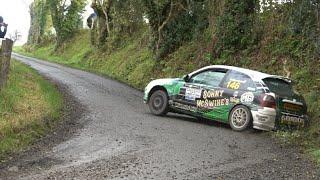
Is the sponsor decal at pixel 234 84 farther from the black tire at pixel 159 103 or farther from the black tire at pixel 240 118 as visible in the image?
the black tire at pixel 159 103

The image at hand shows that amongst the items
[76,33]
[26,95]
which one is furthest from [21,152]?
[76,33]

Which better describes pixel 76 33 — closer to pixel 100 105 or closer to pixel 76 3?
pixel 76 3

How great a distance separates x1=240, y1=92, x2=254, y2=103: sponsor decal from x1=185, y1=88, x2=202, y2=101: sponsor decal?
1.48 metres

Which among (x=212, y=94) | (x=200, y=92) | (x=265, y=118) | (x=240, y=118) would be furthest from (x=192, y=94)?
(x=265, y=118)

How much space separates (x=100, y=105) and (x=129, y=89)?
5736mm

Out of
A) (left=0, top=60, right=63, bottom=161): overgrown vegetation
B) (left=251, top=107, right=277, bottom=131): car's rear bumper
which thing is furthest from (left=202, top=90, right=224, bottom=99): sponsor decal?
(left=0, top=60, right=63, bottom=161): overgrown vegetation

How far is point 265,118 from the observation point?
40.1ft

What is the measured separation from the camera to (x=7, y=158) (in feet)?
28.3

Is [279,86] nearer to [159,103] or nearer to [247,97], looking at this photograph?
[247,97]

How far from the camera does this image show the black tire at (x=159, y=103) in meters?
14.7

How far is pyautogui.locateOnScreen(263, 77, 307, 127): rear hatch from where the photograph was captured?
12.4 m

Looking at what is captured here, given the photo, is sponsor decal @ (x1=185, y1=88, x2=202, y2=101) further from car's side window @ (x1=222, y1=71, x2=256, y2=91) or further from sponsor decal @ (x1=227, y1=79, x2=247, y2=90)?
sponsor decal @ (x1=227, y1=79, x2=247, y2=90)

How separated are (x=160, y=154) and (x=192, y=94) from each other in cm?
491

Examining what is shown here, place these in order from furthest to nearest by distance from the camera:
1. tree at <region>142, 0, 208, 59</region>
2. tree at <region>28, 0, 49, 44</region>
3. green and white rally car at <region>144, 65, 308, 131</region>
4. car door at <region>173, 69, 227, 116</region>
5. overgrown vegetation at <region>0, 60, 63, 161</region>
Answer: tree at <region>28, 0, 49, 44</region> < tree at <region>142, 0, 208, 59</region> < car door at <region>173, 69, 227, 116</region> < green and white rally car at <region>144, 65, 308, 131</region> < overgrown vegetation at <region>0, 60, 63, 161</region>
